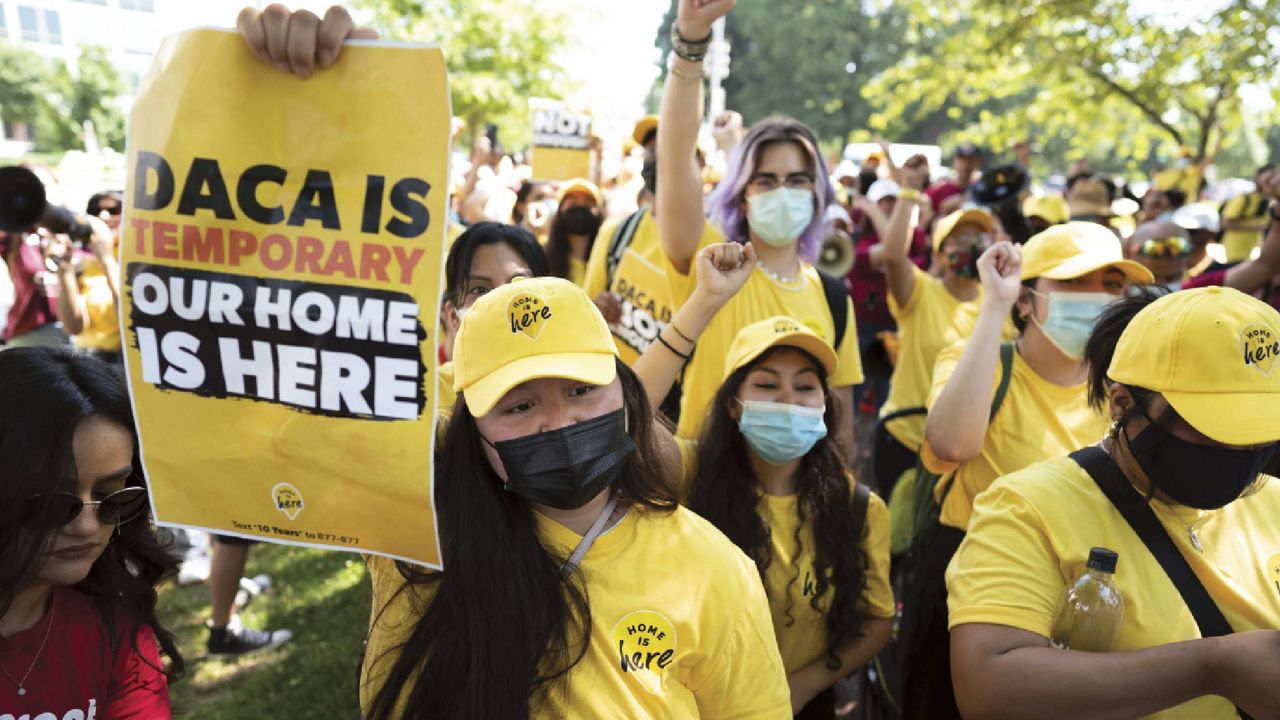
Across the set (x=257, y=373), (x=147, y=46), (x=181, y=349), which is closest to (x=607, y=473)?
(x=257, y=373)

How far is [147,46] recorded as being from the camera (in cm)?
6694

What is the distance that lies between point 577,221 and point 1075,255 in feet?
11.0

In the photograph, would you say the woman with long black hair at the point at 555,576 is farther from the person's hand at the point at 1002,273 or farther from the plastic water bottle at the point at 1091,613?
the person's hand at the point at 1002,273

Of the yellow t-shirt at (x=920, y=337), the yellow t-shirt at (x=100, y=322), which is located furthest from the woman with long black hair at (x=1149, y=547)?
the yellow t-shirt at (x=100, y=322)

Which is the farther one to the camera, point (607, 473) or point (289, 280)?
point (607, 473)

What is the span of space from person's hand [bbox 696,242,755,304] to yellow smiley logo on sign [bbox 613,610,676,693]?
1.22 metres

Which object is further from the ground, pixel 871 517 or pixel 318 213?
pixel 318 213

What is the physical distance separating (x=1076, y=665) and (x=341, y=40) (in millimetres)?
1887

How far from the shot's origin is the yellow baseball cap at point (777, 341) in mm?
2803

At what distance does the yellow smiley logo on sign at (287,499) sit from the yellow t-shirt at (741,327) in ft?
5.63

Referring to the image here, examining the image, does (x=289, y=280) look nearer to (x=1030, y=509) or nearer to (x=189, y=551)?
(x=1030, y=509)

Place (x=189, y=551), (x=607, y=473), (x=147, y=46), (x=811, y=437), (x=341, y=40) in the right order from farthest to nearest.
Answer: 1. (x=147, y=46)
2. (x=189, y=551)
3. (x=811, y=437)
4. (x=607, y=473)
5. (x=341, y=40)

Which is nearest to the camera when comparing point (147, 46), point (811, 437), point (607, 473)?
point (607, 473)

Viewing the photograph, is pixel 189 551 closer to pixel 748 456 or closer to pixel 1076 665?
pixel 748 456
